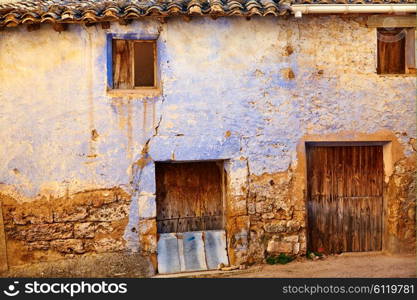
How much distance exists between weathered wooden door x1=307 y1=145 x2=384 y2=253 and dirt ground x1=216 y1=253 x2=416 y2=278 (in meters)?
0.29

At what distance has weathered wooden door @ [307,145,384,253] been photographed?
868 centimetres

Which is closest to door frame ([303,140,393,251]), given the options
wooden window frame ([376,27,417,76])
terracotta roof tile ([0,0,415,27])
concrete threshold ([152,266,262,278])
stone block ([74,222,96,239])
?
wooden window frame ([376,27,417,76])

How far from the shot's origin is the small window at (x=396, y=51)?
853cm

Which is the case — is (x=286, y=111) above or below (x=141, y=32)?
below

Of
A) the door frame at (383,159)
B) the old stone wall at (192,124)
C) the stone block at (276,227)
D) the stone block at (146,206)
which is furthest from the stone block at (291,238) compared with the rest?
the stone block at (146,206)

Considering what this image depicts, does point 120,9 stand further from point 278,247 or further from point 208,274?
point 278,247

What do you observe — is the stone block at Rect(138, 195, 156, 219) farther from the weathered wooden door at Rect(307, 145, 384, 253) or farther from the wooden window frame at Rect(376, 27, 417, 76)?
the wooden window frame at Rect(376, 27, 417, 76)

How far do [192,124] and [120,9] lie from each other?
80.4 inches

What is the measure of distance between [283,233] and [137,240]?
2351 mm

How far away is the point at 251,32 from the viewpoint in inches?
320

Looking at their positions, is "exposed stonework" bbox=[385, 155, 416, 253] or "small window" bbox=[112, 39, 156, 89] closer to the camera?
"small window" bbox=[112, 39, 156, 89]

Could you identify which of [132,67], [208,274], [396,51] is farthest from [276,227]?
[396,51]

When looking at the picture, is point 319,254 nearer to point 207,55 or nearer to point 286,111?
point 286,111

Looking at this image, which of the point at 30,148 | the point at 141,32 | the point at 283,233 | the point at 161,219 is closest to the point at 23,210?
the point at 30,148
